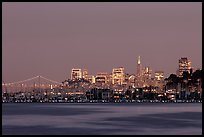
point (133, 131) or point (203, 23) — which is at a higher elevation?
point (203, 23)

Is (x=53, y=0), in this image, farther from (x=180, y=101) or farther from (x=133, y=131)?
(x=180, y=101)

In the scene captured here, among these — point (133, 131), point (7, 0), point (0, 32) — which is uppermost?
point (7, 0)

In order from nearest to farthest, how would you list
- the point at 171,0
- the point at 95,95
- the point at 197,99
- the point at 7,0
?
1. the point at 171,0
2. the point at 7,0
3. the point at 197,99
4. the point at 95,95

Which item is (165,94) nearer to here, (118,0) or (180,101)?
(180,101)

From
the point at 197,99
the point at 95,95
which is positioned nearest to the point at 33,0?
the point at 197,99

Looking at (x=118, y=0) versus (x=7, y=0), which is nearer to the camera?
(x=118, y=0)

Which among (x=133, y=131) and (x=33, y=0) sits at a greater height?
(x=33, y=0)

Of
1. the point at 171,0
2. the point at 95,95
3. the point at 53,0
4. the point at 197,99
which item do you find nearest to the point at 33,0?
the point at 53,0

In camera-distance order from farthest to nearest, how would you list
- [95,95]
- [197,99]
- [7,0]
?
[95,95], [197,99], [7,0]

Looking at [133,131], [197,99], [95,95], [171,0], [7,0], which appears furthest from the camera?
Result: [95,95]
